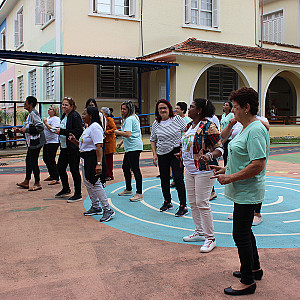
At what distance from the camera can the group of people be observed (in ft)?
11.5

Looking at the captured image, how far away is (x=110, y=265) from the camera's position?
4.20 metres

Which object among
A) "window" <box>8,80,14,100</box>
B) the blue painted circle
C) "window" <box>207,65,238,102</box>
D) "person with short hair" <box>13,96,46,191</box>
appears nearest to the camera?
the blue painted circle

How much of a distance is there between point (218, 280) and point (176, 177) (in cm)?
249

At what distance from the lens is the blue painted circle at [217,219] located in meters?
5.12

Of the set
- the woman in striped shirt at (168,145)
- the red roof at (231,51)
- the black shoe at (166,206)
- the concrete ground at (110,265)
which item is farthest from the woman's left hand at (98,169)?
the red roof at (231,51)

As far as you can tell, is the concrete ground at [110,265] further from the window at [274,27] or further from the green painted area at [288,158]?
the window at [274,27]

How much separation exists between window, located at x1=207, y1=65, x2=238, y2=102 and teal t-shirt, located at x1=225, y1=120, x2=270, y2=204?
18147 mm

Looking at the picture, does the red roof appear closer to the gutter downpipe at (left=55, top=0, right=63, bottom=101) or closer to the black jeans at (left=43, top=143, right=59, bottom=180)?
the gutter downpipe at (left=55, top=0, right=63, bottom=101)

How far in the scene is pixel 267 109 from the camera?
24.6 metres

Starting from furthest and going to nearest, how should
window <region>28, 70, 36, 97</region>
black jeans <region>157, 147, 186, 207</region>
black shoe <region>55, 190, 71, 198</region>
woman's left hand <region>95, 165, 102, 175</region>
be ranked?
window <region>28, 70, 36, 97</region> < black shoe <region>55, 190, 71, 198</region> < black jeans <region>157, 147, 186, 207</region> < woman's left hand <region>95, 165, 102, 175</region>

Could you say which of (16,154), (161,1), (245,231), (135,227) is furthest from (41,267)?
(161,1)

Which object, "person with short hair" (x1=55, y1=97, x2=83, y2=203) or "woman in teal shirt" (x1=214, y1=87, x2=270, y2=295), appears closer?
"woman in teal shirt" (x1=214, y1=87, x2=270, y2=295)

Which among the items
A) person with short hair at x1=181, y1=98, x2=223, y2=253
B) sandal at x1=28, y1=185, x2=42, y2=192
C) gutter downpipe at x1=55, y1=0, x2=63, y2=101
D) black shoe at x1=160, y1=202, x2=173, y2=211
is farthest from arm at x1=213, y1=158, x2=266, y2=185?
gutter downpipe at x1=55, y1=0, x2=63, y2=101

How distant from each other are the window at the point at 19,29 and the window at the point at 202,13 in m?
9.87
